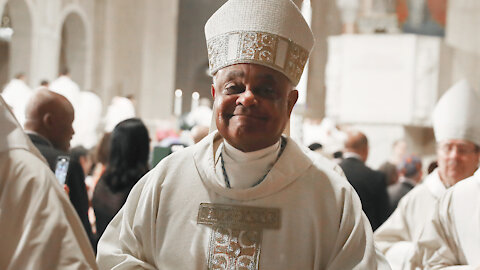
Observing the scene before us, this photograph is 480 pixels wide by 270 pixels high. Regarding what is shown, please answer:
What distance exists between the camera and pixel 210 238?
2684 millimetres

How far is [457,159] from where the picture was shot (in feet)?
15.8

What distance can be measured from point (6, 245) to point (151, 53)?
70.8 feet

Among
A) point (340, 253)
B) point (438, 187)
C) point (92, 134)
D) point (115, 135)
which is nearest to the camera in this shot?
point (340, 253)

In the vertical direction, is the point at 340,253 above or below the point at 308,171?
below

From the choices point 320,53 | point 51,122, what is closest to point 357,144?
point 51,122

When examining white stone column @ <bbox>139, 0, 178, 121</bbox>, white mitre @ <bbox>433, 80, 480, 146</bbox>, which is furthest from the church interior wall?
white mitre @ <bbox>433, 80, 480, 146</bbox>

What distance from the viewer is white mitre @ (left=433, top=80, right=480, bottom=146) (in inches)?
195

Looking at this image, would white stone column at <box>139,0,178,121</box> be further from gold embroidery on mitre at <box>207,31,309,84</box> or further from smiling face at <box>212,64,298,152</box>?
smiling face at <box>212,64,298,152</box>

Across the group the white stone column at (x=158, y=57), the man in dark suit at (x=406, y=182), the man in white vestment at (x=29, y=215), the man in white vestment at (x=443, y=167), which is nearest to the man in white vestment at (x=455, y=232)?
the man in white vestment at (x=443, y=167)

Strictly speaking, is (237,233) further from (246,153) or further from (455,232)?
(455,232)

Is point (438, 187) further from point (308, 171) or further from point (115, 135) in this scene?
point (308, 171)

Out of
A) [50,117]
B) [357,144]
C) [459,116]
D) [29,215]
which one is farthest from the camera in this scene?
[357,144]

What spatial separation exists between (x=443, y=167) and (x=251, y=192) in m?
2.47

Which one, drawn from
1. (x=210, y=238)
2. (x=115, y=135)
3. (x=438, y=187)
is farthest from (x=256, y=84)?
(x=438, y=187)
